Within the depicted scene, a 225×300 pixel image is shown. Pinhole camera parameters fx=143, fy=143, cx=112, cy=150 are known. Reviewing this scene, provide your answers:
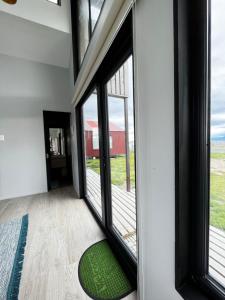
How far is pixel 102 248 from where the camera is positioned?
1.70m

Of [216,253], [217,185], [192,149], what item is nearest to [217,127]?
Answer: [192,149]

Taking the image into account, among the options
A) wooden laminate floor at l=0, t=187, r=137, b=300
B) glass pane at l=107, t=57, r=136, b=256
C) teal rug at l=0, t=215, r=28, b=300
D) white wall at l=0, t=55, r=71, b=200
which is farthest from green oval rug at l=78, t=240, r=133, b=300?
white wall at l=0, t=55, r=71, b=200

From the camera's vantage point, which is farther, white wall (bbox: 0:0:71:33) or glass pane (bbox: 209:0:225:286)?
white wall (bbox: 0:0:71:33)

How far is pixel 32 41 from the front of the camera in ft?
9.84

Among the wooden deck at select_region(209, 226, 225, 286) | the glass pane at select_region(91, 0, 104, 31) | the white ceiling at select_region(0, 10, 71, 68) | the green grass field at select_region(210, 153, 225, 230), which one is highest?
the white ceiling at select_region(0, 10, 71, 68)

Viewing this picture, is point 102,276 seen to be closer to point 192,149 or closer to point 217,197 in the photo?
point 217,197

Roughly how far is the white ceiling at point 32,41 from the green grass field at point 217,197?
141 inches

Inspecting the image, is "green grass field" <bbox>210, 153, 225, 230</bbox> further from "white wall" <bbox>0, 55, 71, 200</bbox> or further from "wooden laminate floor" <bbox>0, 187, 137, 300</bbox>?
"white wall" <bbox>0, 55, 71, 200</bbox>

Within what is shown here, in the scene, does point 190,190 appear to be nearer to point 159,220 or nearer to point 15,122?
point 159,220

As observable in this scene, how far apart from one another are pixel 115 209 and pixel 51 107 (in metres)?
3.05

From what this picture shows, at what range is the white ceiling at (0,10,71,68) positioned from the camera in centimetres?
259

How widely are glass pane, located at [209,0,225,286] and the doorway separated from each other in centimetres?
433

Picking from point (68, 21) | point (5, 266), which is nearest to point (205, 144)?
point (5, 266)

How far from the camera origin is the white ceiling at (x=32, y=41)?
2.59 m
